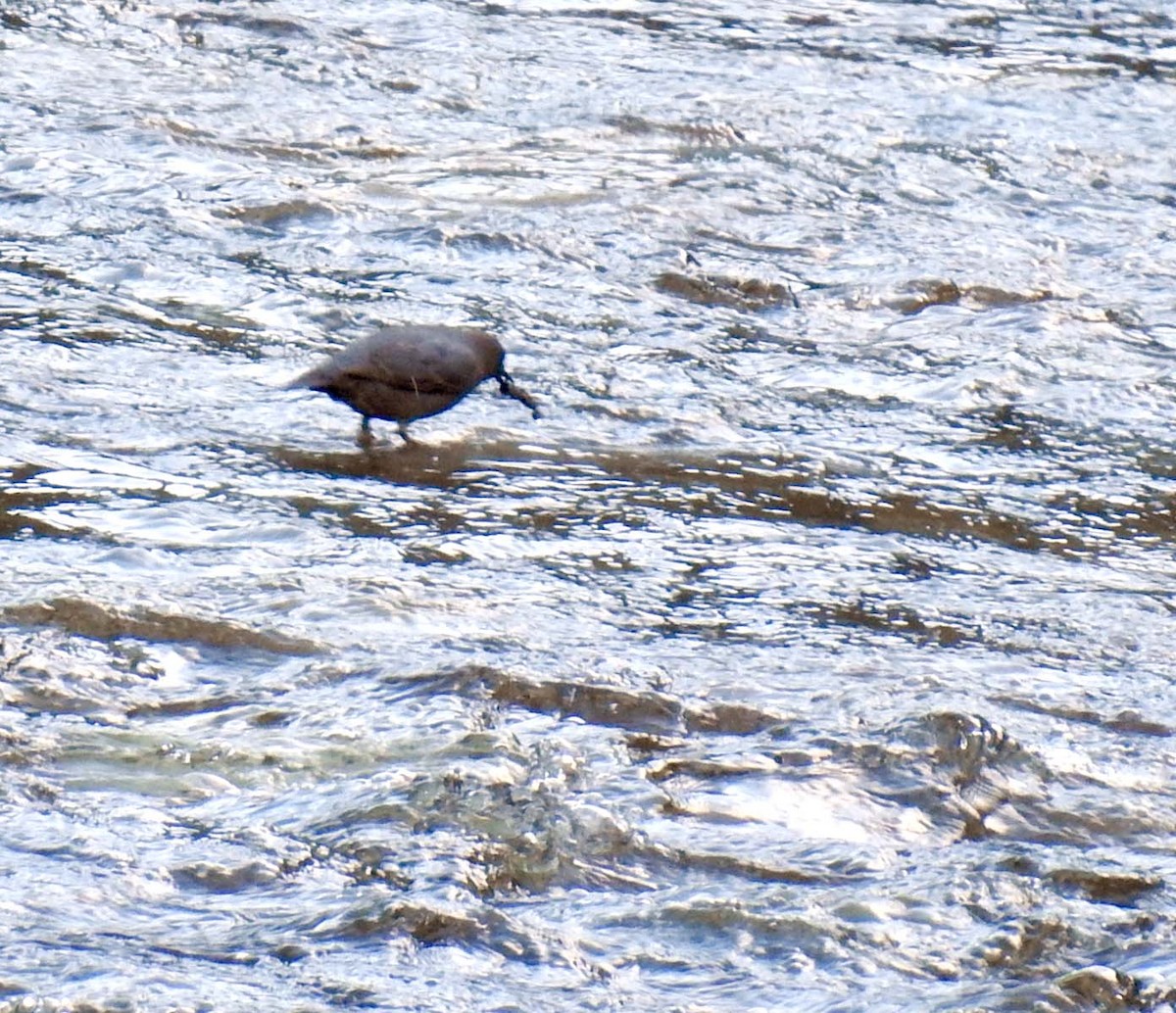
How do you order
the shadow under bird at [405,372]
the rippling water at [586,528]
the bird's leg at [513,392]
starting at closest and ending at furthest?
the rippling water at [586,528], the shadow under bird at [405,372], the bird's leg at [513,392]

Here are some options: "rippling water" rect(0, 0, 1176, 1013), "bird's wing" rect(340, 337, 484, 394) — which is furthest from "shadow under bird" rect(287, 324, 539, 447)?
"rippling water" rect(0, 0, 1176, 1013)

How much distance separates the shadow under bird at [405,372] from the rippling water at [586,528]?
0.55ft

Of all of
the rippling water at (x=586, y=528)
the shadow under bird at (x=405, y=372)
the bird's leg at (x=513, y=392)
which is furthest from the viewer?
the bird's leg at (x=513, y=392)

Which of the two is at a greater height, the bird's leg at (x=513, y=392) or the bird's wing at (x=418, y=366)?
the bird's wing at (x=418, y=366)

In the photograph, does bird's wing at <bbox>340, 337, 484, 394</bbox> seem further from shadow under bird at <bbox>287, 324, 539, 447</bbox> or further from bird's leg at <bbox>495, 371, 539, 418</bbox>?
bird's leg at <bbox>495, 371, 539, 418</bbox>

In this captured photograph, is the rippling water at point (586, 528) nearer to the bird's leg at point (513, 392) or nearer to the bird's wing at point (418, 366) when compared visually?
the bird's leg at point (513, 392)

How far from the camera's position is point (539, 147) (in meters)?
9.51

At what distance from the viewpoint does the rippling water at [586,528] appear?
162 inches

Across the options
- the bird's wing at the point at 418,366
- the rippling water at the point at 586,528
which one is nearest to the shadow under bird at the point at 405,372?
the bird's wing at the point at 418,366

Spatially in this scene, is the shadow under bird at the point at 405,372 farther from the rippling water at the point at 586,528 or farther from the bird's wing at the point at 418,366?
the rippling water at the point at 586,528

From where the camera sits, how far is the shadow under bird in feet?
21.4

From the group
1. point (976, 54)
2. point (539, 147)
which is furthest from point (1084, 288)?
point (976, 54)

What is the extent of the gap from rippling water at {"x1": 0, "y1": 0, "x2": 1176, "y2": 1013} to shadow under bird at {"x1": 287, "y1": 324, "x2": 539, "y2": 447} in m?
0.17

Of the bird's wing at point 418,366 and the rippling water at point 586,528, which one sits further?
the bird's wing at point 418,366
